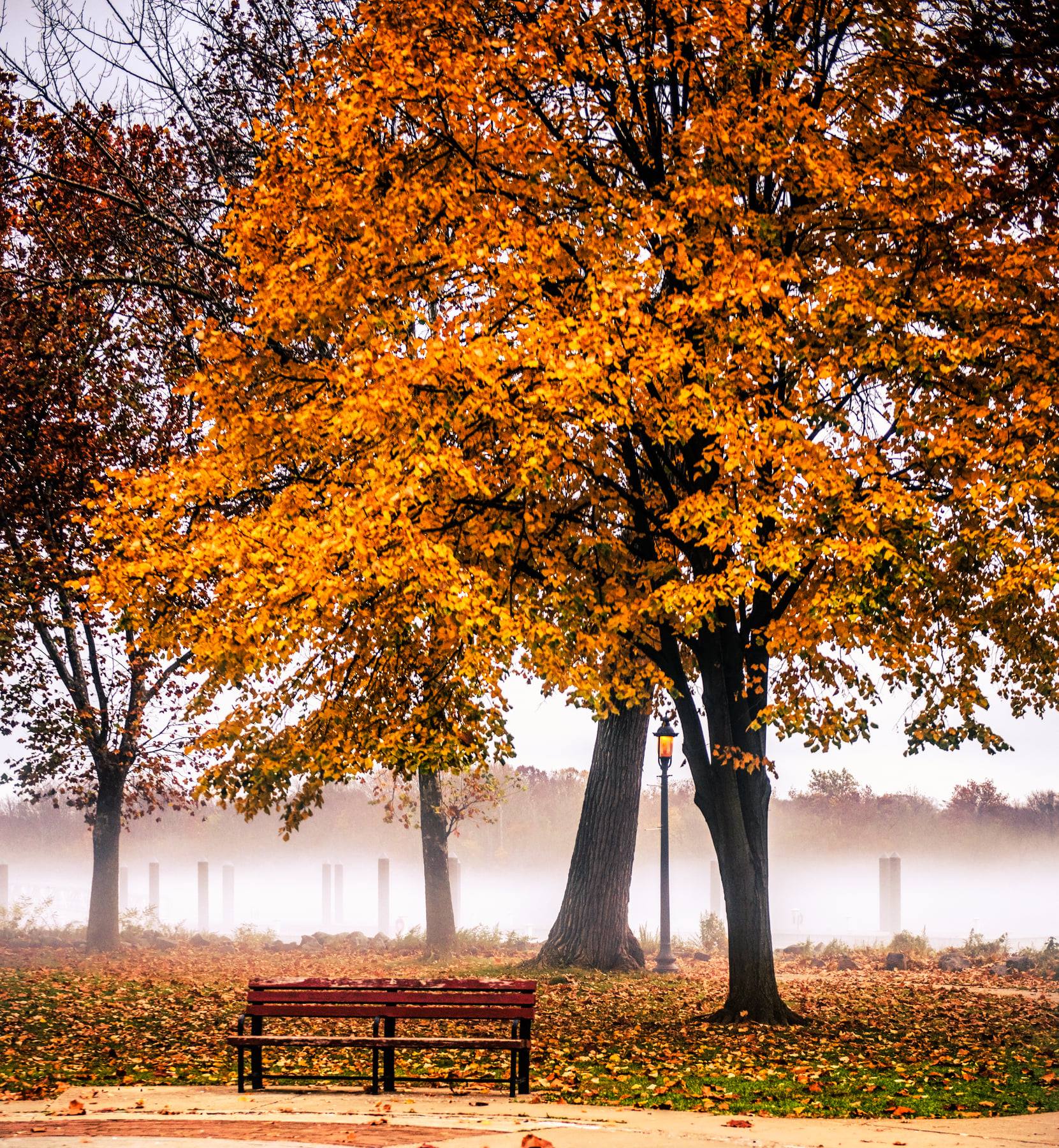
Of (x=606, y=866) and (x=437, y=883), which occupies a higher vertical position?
(x=606, y=866)

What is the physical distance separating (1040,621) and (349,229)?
360 inches

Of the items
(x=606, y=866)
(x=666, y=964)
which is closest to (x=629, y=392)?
(x=606, y=866)

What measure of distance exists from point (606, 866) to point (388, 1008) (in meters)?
9.76

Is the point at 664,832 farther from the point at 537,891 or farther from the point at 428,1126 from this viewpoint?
the point at 537,891

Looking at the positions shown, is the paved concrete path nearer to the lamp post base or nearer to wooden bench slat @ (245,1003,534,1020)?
wooden bench slat @ (245,1003,534,1020)

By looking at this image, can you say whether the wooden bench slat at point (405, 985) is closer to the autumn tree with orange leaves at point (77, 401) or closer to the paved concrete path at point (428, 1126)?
the paved concrete path at point (428, 1126)

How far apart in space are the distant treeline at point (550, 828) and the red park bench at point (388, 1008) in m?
57.0

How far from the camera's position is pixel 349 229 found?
12.1 metres

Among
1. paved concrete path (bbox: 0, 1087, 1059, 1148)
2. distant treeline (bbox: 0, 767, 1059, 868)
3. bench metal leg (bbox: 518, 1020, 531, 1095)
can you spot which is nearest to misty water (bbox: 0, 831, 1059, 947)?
distant treeline (bbox: 0, 767, 1059, 868)

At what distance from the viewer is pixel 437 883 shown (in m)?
22.2

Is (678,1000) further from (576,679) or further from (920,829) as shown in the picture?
(920,829)

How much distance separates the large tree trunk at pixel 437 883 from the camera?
2184 centimetres

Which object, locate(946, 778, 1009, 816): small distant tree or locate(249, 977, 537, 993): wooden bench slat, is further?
locate(946, 778, 1009, 816): small distant tree

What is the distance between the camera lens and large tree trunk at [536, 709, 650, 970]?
57.8 feet
